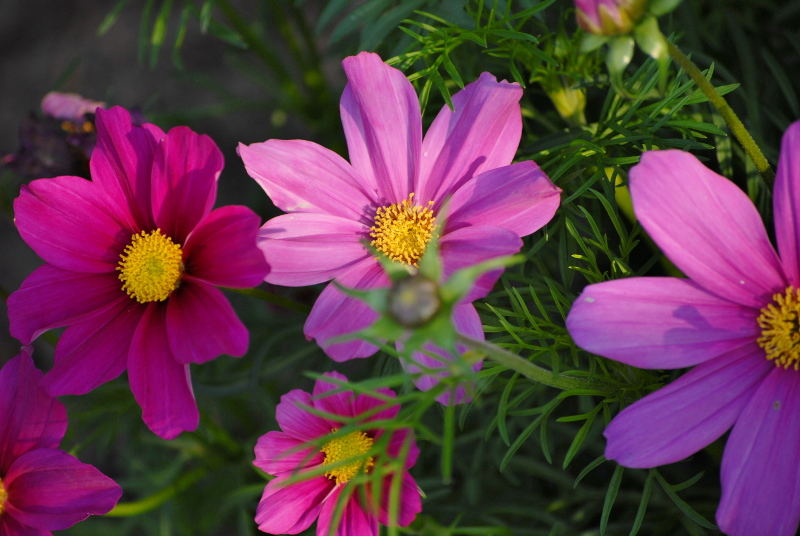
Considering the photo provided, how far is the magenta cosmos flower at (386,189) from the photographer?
2.29 ft

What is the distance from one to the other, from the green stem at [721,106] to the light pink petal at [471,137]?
14cm

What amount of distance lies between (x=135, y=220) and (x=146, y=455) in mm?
626

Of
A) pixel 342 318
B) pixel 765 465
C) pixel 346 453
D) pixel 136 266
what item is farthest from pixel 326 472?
pixel 765 465

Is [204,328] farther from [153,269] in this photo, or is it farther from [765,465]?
[765,465]

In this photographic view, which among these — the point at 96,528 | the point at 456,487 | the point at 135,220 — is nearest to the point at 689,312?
the point at 135,220

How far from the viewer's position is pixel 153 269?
2.50 ft

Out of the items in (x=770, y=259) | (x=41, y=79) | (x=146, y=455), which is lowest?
(x=146, y=455)

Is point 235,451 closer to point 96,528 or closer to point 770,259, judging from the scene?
point 96,528

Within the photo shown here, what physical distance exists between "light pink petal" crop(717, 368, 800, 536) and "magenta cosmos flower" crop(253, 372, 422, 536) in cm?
24

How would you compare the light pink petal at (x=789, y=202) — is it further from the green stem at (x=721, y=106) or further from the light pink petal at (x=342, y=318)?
the light pink petal at (x=342, y=318)

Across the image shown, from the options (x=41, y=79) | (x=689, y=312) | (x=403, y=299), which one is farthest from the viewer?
(x=41, y=79)

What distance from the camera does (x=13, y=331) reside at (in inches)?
30.0

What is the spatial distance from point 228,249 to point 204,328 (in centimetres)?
7

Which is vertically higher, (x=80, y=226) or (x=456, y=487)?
(x=80, y=226)
